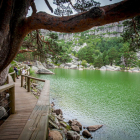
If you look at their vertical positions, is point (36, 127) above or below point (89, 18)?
below

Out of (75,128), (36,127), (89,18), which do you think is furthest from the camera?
(75,128)

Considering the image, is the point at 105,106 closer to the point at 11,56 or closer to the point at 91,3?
the point at 91,3

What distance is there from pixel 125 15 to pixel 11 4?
160 cm

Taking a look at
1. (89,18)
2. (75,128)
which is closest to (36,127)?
(89,18)

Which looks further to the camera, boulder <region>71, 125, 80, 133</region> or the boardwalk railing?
boulder <region>71, 125, 80, 133</region>

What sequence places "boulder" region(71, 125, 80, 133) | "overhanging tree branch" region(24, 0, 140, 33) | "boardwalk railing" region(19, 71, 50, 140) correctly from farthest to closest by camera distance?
"boulder" region(71, 125, 80, 133) < "overhanging tree branch" region(24, 0, 140, 33) < "boardwalk railing" region(19, 71, 50, 140)

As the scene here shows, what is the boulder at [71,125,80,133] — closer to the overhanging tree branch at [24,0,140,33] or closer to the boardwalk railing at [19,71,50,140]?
the boardwalk railing at [19,71,50,140]

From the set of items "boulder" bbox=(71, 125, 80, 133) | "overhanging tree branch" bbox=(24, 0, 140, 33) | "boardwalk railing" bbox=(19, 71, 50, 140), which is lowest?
"boulder" bbox=(71, 125, 80, 133)

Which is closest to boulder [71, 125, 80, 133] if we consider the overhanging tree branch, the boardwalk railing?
the boardwalk railing

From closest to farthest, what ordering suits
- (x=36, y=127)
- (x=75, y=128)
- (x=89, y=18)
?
1. (x=36, y=127)
2. (x=89, y=18)
3. (x=75, y=128)

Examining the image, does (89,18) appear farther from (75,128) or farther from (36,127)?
(75,128)

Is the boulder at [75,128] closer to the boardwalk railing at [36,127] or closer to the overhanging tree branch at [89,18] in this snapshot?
the boardwalk railing at [36,127]

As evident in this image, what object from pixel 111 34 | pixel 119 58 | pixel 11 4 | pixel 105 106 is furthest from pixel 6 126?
pixel 111 34

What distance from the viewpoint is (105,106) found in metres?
7.00
